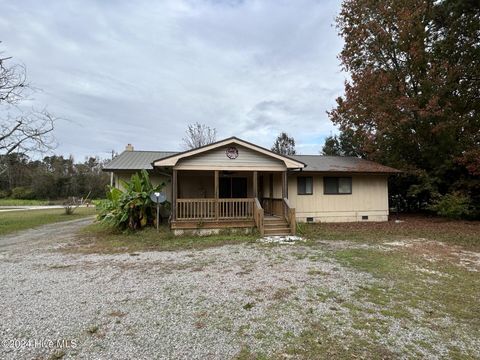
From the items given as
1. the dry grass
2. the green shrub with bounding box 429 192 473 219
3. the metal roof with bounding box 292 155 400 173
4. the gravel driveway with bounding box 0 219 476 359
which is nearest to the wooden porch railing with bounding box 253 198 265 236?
the dry grass

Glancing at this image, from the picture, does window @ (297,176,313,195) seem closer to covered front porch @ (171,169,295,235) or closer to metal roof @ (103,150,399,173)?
metal roof @ (103,150,399,173)

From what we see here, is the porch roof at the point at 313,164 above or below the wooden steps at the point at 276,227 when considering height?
above

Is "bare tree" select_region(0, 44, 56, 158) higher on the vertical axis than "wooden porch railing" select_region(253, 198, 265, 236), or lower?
higher

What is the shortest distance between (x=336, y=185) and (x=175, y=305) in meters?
11.4

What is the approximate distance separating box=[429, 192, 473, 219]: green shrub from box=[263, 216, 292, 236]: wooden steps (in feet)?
28.0

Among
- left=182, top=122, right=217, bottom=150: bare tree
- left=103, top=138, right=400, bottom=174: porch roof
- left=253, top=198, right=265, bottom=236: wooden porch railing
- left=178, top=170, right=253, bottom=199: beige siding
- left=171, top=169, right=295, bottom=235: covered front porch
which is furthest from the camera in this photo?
left=182, top=122, right=217, bottom=150: bare tree

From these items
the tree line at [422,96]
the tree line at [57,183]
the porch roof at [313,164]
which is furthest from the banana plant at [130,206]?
the tree line at [57,183]

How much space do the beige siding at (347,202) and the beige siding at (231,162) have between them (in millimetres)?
2582

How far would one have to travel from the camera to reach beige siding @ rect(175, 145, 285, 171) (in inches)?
424

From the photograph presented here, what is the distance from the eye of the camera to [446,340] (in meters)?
3.15

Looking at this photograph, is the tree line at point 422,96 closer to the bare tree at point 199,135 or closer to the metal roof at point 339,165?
the metal roof at point 339,165

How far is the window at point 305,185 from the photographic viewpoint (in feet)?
44.6

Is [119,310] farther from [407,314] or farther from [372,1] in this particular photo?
[372,1]

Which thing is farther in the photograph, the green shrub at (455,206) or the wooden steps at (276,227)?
the green shrub at (455,206)
